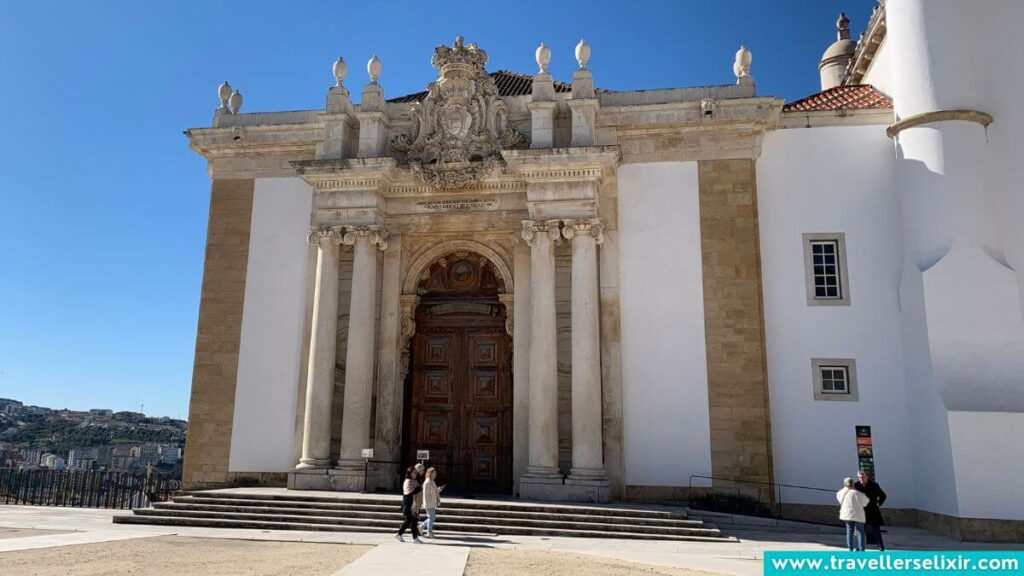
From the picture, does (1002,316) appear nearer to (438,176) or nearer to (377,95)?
(438,176)

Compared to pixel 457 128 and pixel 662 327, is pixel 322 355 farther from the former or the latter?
pixel 662 327

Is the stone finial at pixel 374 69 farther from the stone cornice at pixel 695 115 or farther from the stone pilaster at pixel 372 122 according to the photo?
the stone cornice at pixel 695 115

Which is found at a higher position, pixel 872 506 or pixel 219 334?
pixel 219 334

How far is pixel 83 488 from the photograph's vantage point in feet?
58.9

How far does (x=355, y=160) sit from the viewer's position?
16.7 metres

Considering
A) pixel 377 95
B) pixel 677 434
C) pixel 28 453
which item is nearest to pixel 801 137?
pixel 677 434

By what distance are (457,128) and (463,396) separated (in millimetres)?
6073

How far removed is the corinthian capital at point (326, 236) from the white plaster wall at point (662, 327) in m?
6.35

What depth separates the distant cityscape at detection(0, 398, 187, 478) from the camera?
44.1 m

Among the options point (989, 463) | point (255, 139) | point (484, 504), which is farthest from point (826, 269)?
point (255, 139)

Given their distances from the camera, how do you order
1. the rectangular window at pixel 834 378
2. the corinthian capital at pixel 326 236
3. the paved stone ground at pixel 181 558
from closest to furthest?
the paved stone ground at pixel 181 558 < the rectangular window at pixel 834 378 < the corinthian capital at pixel 326 236

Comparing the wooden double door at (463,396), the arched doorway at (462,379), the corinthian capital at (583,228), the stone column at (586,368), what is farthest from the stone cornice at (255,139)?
the stone column at (586,368)

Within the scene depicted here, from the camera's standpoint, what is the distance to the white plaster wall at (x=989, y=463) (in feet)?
42.5

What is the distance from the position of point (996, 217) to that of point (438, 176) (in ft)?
36.5
